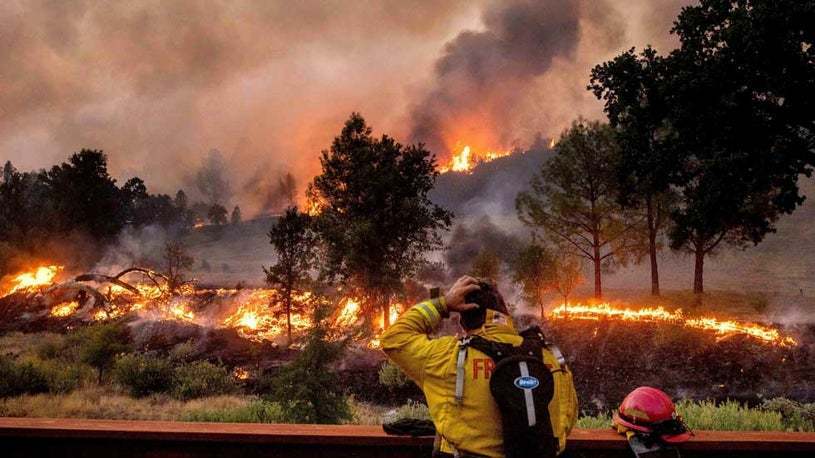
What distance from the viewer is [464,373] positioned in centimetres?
290

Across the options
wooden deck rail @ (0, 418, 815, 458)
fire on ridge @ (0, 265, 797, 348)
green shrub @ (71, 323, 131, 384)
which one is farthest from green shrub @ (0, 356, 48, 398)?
wooden deck rail @ (0, 418, 815, 458)

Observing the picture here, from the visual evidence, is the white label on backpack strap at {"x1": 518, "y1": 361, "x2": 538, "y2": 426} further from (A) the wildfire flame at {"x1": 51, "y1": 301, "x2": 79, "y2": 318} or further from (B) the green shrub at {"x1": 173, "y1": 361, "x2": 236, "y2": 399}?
(A) the wildfire flame at {"x1": 51, "y1": 301, "x2": 79, "y2": 318}

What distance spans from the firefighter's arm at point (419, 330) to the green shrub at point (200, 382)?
1516 centimetres

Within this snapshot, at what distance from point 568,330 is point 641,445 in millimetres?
26000

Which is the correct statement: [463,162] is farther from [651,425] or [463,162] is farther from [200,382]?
[651,425]

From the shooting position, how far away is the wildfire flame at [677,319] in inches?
874

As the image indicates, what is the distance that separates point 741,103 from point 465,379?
1842cm

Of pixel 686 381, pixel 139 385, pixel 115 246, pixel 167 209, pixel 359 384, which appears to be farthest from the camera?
pixel 167 209

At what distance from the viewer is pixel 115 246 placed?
2729 inches

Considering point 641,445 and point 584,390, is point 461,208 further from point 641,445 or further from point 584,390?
point 641,445

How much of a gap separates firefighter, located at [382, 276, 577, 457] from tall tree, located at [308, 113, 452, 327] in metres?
27.6

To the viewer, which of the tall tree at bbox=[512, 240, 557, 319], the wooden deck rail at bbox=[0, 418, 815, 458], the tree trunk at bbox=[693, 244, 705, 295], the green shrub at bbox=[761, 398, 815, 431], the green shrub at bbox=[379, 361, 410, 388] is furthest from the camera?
the tall tree at bbox=[512, 240, 557, 319]

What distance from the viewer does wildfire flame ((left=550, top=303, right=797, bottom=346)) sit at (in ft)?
72.8

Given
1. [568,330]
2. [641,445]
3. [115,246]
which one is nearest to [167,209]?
[115,246]
